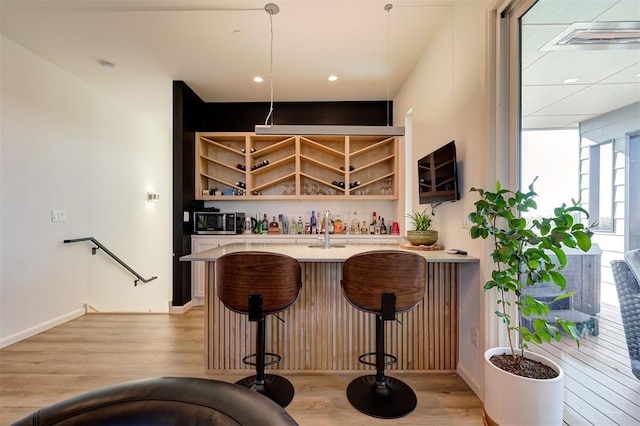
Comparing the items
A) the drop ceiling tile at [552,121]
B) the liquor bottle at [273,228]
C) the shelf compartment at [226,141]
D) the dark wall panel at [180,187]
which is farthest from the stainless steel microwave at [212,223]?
the drop ceiling tile at [552,121]

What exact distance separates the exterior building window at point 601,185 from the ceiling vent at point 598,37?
45 centimetres

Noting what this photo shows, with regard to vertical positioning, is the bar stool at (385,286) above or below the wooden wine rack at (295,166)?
below

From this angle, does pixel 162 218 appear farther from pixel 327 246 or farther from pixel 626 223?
pixel 626 223

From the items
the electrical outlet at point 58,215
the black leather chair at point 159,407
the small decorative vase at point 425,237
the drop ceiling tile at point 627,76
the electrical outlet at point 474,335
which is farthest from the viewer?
the electrical outlet at point 58,215

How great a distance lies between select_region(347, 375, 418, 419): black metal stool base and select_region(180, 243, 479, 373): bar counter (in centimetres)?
25

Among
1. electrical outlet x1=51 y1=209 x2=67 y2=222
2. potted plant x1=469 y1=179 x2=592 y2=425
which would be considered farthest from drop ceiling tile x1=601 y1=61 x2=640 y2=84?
electrical outlet x1=51 y1=209 x2=67 y2=222

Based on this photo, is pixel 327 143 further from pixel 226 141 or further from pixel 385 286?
pixel 385 286

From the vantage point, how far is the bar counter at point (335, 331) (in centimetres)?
224

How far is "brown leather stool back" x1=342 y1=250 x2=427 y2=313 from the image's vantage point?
1705 mm

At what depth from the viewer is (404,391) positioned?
1940 millimetres

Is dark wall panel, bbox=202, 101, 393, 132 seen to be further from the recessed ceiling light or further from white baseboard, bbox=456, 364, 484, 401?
white baseboard, bbox=456, 364, 484, 401

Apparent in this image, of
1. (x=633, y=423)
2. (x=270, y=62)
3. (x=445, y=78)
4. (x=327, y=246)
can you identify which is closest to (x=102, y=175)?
(x=270, y=62)

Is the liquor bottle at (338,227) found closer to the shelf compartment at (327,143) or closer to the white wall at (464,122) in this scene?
the shelf compartment at (327,143)

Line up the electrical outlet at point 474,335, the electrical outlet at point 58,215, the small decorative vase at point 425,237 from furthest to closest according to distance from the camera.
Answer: the electrical outlet at point 58,215
the small decorative vase at point 425,237
the electrical outlet at point 474,335
